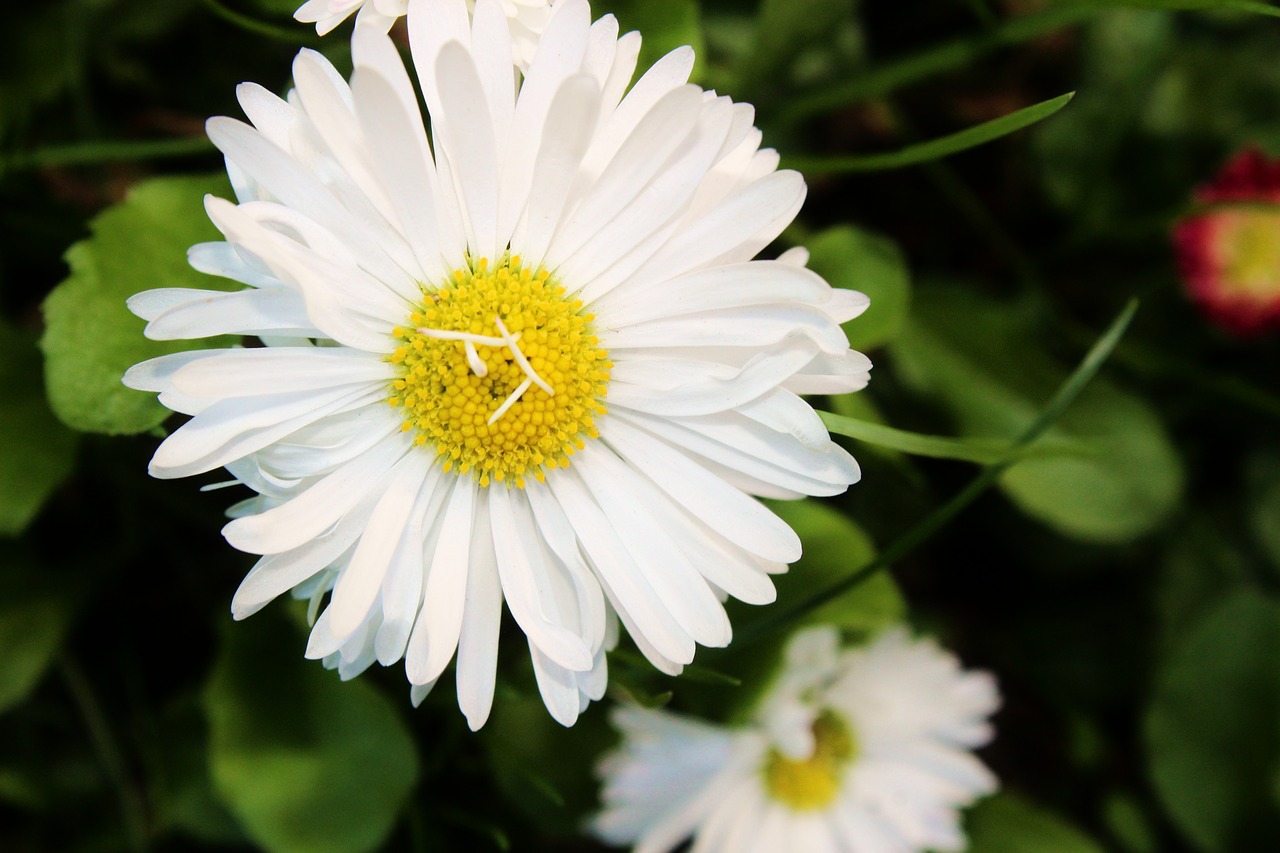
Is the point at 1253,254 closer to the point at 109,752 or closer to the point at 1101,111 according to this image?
the point at 1101,111

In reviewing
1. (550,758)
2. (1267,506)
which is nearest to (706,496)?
(550,758)

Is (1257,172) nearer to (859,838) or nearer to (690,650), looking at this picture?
(859,838)

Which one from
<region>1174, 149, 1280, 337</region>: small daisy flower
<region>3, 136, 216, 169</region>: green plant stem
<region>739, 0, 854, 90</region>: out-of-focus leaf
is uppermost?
<region>3, 136, 216, 169</region>: green plant stem

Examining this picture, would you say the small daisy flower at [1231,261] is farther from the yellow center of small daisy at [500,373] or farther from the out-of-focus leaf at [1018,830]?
the yellow center of small daisy at [500,373]

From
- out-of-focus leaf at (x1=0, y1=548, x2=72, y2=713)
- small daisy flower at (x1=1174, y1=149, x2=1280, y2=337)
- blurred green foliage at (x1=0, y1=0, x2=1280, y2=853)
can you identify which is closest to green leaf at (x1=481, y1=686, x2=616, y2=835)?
blurred green foliage at (x1=0, y1=0, x2=1280, y2=853)

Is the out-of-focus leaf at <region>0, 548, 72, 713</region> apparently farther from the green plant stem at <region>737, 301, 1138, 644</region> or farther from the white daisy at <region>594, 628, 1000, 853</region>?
the green plant stem at <region>737, 301, 1138, 644</region>

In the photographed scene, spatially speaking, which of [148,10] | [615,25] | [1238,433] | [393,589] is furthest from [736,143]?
[1238,433]
